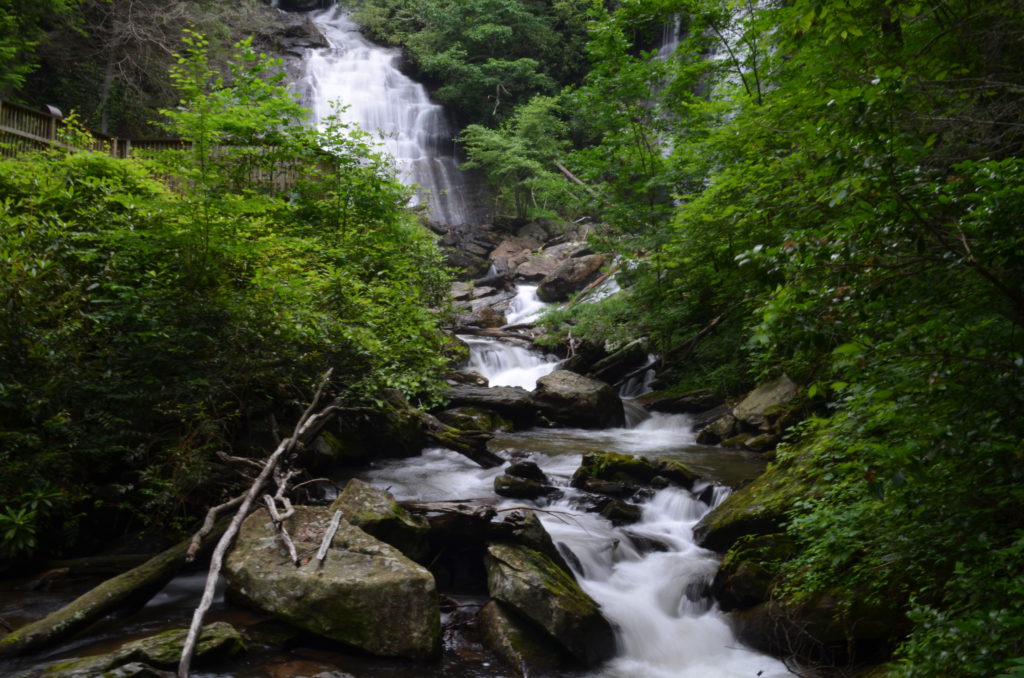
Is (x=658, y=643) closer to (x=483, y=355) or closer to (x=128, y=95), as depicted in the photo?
(x=483, y=355)

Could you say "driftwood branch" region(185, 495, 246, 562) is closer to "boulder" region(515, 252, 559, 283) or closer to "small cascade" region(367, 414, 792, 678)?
"small cascade" region(367, 414, 792, 678)

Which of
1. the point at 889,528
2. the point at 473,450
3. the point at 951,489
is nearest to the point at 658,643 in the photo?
the point at 889,528

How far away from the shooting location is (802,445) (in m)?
6.80

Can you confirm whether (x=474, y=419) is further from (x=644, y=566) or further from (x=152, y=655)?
(x=152, y=655)

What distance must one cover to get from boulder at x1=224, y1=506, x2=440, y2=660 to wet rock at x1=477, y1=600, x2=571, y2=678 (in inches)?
20.6

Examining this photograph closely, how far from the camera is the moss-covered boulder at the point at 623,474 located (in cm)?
813

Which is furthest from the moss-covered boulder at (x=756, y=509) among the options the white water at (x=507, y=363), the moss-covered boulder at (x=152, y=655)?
the white water at (x=507, y=363)

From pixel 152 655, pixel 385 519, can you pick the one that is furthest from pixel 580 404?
pixel 152 655

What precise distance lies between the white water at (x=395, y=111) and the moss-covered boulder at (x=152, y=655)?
25.9m

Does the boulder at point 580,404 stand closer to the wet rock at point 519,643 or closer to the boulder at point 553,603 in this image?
the boulder at point 553,603

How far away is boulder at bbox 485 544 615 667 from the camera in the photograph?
501 cm

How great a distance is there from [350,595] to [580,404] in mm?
8123

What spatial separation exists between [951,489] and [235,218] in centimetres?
655

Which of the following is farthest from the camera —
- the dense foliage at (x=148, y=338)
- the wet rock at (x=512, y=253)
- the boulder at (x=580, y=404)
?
the wet rock at (x=512, y=253)
